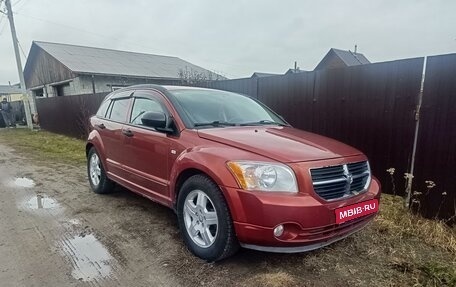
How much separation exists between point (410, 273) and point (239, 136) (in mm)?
1884

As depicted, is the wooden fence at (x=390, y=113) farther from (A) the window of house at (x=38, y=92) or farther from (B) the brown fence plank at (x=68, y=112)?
(A) the window of house at (x=38, y=92)

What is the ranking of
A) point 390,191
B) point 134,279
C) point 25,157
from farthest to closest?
1. point 25,157
2. point 390,191
3. point 134,279

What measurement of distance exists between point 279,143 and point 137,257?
1.75 metres

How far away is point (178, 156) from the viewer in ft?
10.3

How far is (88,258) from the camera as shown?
3.04 metres

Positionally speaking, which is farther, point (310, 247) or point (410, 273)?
point (410, 273)

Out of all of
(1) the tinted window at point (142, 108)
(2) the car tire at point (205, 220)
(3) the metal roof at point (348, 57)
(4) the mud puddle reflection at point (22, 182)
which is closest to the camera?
(2) the car tire at point (205, 220)

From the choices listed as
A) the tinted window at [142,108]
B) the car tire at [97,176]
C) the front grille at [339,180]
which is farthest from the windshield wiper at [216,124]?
the car tire at [97,176]

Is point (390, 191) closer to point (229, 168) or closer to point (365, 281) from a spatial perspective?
point (365, 281)

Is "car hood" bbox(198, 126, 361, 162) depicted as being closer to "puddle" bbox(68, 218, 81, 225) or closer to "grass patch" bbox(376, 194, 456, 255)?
"grass patch" bbox(376, 194, 456, 255)

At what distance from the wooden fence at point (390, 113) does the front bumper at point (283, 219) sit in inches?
85.5

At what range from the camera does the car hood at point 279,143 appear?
102 inches

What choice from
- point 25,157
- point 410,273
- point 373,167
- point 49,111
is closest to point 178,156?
point 410,273

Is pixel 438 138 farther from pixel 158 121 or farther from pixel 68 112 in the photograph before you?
pixel 68 112
